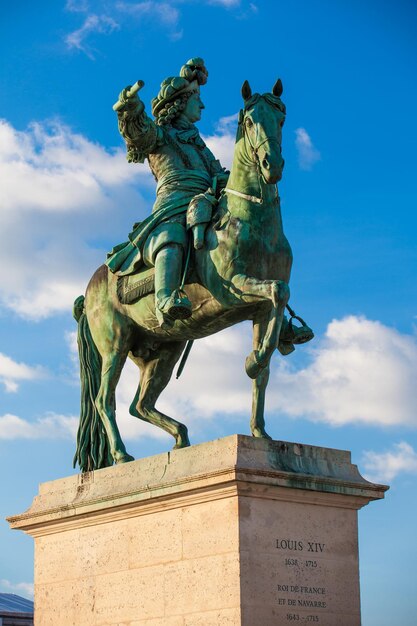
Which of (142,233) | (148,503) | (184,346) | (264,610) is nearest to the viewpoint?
(264,610)

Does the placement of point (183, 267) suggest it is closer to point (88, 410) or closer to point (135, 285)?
point (135, 285)

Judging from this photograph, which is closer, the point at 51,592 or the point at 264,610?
the point at 264,610

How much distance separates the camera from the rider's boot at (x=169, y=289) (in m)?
13.4

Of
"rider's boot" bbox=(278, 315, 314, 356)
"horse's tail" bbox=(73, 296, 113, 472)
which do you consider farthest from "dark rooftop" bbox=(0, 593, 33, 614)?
"rider's boot" bbox=(278, 315, 314, 356)

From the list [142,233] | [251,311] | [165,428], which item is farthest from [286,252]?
[165,428]

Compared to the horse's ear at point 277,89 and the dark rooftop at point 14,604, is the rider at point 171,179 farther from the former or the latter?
the dark rooftop at point 14,604

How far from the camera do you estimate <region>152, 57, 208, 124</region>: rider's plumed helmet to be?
15723 millimetres

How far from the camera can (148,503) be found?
13.4 meters

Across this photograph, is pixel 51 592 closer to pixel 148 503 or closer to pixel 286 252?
pixel 148 503

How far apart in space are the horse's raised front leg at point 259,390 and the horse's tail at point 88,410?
2.38m

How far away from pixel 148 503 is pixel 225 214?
3080mm

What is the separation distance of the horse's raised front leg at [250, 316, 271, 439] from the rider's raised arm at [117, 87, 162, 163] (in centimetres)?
275

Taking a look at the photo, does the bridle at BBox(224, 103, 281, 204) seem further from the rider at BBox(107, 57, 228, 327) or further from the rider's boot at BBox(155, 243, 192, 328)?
the rider's boot at BBox(155, 243, 192, 328)

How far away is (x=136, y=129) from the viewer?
49.4ft
